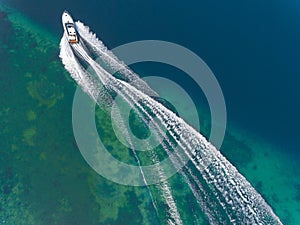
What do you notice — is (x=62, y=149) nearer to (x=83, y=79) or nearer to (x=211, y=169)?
(x=83, y=79)

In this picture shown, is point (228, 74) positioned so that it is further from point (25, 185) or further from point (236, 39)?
point (25, 185)

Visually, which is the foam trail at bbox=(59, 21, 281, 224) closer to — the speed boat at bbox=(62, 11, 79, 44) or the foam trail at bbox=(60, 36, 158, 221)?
the foam trail at bbox=(60, 36, 158, 221)

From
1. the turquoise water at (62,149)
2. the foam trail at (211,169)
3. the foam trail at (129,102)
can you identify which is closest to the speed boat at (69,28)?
the foam trail at (129,102)

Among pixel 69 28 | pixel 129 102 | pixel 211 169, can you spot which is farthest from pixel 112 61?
pixel 211 169

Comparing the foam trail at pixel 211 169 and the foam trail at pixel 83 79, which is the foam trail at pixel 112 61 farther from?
the foam trail at pixel 83 79

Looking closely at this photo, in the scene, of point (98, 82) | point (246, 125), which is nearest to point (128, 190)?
point (98, 82)

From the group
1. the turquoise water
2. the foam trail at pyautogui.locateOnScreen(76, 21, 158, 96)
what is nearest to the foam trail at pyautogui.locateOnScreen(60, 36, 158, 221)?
the turquoise water

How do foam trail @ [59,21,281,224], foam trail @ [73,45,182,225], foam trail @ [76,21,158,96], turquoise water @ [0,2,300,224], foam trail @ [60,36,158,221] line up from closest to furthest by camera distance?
turquoise water @ [0,2,300,224]
foam trail @ [73,45,182,225]
foam trail @ [59,21,281,224]
foam trail @ [60,36,158,221]
foam trail @ [76,21,158,96]
